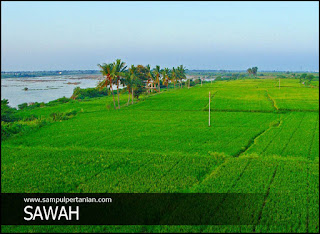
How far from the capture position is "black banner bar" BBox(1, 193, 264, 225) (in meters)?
7.93

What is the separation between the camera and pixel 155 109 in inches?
1442

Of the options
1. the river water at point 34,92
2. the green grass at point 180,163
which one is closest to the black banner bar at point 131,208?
the green grass at point 180,163

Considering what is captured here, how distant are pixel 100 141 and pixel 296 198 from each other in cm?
1271

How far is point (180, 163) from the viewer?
13.2 m

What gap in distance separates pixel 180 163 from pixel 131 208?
500cm

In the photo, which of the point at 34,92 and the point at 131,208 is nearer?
the point at 131,208

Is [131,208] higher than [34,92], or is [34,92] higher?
[34,92]

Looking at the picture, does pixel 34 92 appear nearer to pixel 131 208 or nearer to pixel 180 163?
pixel 180 163

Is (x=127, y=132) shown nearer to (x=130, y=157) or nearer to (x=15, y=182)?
(x=130, y=157)

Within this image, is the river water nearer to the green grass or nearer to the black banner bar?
the green grass

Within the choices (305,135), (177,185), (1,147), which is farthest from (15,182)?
(305,135)

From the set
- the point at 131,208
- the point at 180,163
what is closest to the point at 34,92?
the point at 180,163

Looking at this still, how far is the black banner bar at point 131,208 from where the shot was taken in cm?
793

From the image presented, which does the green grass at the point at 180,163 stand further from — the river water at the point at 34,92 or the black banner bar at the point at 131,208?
the river water at the point at 34,92
